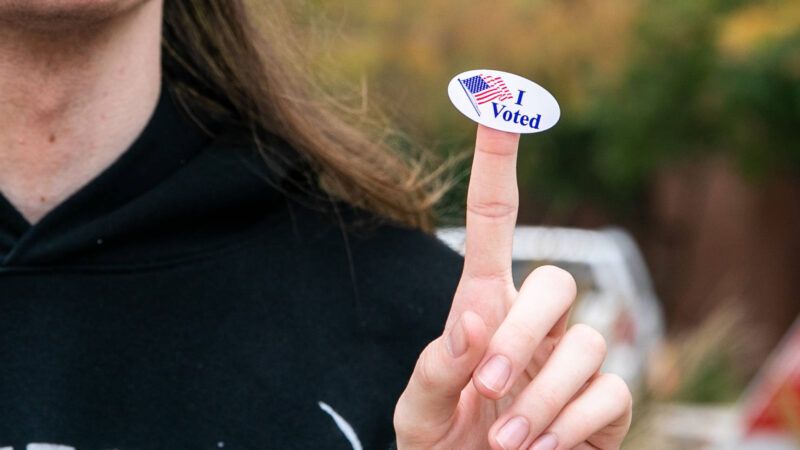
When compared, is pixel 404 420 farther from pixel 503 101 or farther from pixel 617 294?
pixel 617 294

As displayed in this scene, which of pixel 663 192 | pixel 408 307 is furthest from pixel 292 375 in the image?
pixel 663 192

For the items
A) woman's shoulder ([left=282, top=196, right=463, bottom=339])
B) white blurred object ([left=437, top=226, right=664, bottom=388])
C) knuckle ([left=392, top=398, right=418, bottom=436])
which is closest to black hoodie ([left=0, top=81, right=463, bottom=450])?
woman's shoulder ([left=282, top=196, right=463, bottom=339])

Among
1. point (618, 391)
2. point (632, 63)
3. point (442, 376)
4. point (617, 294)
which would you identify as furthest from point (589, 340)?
point (632, 63)

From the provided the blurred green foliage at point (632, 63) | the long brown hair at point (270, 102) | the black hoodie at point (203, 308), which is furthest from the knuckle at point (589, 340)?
the blurred green foliage at point (632, 63)

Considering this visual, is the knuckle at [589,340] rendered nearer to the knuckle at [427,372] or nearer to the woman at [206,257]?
the woman at [206,257]

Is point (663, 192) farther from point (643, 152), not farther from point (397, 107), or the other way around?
point (397, 107)

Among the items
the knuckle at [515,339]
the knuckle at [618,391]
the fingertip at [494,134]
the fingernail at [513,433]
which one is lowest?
the fingernail at [513,433]

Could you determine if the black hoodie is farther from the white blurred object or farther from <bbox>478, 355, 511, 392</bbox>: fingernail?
the white blurred object
